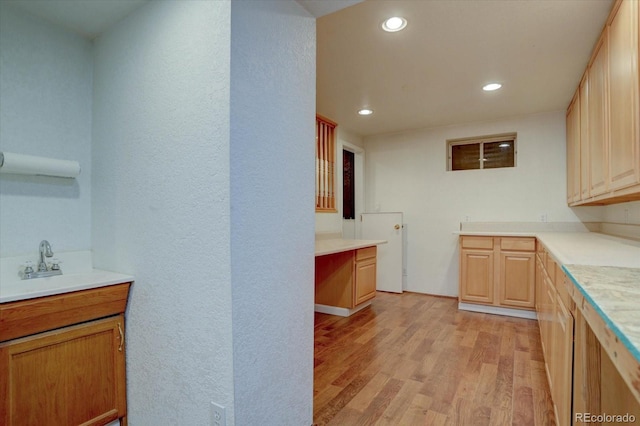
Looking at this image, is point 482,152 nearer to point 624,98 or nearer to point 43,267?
point 624,98

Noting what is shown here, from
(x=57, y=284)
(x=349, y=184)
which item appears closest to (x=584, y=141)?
(x=349, y=184)

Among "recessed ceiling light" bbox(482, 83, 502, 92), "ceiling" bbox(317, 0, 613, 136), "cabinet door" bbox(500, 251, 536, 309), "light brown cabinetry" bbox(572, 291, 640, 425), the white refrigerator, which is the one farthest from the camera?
the white refrigerator

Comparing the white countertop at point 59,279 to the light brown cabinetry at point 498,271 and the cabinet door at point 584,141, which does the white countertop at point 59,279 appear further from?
the light brown cabinetry at point 498,271

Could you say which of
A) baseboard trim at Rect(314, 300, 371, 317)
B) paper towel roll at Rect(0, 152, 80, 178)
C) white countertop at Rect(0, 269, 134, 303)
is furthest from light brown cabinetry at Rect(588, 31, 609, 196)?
paper towel roll at Rect(0, 152, 80, 178)

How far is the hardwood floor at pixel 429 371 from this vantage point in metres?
1.78

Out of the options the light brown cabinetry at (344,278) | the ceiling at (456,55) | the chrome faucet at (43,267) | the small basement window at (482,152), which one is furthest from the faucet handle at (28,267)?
the small basement window at (482,152)

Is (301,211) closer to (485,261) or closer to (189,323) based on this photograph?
(189,323)

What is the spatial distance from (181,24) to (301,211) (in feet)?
3.17

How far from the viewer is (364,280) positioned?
3.64m

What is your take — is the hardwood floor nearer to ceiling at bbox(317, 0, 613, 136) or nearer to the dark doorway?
the dark doorway

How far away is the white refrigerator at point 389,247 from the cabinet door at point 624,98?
2.82 meters

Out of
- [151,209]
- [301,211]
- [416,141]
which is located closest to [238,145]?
[301,211]

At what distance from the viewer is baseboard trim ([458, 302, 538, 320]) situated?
3.50 metres

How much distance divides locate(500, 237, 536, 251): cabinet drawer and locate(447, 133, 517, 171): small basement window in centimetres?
112
